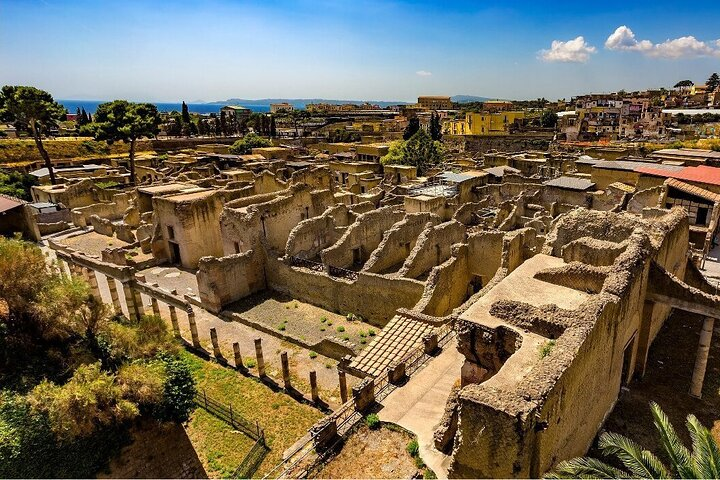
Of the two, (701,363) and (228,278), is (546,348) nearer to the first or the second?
(701,363)

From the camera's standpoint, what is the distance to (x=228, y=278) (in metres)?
24.6

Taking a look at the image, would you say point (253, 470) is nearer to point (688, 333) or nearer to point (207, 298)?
point (207, 298)

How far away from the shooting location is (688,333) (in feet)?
57.9

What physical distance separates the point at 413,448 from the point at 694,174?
31.3m

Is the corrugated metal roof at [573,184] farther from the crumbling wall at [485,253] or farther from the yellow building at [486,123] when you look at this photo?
the yellow building at [486,123]

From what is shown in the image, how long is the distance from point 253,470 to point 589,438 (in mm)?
10172

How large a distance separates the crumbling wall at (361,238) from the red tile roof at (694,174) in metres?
19.3

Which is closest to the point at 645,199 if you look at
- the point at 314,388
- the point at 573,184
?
the point at 573,184

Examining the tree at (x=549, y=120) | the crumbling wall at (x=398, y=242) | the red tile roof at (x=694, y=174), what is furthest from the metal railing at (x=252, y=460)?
the tree at (x=549, y=120)

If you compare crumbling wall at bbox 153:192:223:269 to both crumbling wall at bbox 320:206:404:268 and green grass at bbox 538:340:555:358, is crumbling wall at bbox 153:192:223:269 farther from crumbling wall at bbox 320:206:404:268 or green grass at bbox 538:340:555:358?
green grass at bbox 538:340:555:358

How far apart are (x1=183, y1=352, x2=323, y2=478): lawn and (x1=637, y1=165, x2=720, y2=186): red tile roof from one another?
2919 cm

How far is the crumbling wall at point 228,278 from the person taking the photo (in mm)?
23969

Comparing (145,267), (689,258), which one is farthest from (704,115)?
(145,267)

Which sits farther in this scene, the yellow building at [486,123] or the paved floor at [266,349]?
the yellow building at [486,123]
